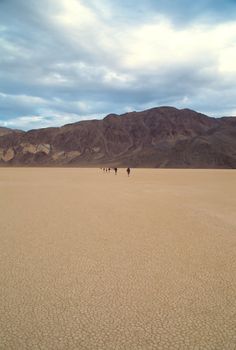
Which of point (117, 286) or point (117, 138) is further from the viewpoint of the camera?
point (117, 138)

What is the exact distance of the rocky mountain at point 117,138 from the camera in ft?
423

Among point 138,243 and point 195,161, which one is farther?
point 195,161

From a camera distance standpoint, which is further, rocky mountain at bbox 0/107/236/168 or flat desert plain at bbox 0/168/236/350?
rocky mountain at bbox 0/107/236/168

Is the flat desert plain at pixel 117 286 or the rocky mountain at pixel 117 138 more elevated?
the rocky mountain at pixel 117 138

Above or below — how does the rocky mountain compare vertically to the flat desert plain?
above

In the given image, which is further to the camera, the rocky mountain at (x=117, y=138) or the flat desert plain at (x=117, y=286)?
the rocky mountain at (x=117, y=138)

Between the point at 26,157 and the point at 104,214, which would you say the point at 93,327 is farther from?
the point at 26,157

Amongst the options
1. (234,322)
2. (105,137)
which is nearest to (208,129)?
(105,137)

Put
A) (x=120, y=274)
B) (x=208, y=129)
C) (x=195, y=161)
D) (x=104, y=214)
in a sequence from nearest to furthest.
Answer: (x=120, y=274) < (x=104, y=214) < (x=195, y=161) < (x=208, y=129)

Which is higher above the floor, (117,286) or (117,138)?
(117,138)

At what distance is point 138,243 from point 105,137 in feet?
455

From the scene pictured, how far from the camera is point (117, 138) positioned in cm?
14450

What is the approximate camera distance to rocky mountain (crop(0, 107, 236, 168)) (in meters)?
129

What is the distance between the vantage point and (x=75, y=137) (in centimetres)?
14962
